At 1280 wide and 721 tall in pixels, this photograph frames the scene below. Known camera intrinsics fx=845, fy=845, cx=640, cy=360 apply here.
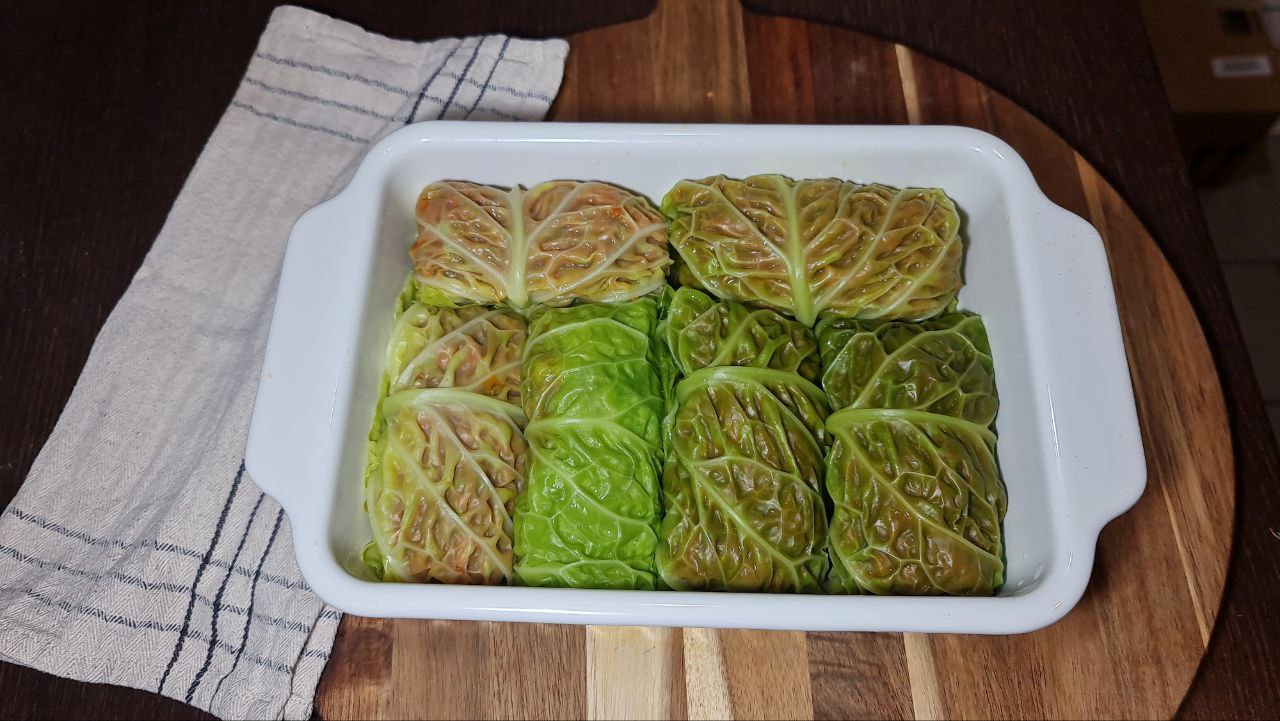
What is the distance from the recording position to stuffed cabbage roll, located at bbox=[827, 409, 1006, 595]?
1.92 metres

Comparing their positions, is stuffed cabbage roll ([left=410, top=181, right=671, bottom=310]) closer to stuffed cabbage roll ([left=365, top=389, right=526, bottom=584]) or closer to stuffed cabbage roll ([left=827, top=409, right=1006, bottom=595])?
stuffed cabbage roll ([left=365, top=389, right=526, bottom=584])

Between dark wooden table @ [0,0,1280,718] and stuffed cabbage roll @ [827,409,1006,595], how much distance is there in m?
0.79

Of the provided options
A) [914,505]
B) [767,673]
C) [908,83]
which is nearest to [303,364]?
[767,673]

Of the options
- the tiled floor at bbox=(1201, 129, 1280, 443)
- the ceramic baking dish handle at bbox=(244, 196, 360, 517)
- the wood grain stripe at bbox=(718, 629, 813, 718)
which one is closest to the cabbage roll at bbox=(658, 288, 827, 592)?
the wood grain stripe at bbox=(718, 629, 813, 718)

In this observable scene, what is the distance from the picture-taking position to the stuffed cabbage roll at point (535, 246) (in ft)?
7.18

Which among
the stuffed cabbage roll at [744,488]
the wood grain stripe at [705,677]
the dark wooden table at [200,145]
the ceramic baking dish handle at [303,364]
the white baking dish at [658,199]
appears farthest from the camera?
the dark wooden table at [200,145]

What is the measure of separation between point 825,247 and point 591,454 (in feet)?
2.63

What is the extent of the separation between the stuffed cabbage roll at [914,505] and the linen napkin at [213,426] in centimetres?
133

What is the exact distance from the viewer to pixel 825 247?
2.18 metres

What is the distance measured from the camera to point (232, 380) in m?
2.55

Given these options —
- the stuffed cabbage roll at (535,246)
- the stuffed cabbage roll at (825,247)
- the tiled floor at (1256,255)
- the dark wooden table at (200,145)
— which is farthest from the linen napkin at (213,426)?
the tiled floor at (1256,255)

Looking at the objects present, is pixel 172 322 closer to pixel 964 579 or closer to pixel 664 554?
pixel 664 554

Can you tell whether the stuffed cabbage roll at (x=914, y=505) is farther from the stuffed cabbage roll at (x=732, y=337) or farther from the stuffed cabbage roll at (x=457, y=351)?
the stuffed cabbage roll at (x=457, y=351)

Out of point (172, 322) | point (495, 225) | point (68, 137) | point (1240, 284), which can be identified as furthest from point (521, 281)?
point (1240, 284)
